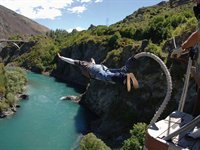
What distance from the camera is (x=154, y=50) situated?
249 ft

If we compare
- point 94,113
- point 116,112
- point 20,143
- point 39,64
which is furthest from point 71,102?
point 39,64

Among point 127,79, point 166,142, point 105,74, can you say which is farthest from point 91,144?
point 166,142

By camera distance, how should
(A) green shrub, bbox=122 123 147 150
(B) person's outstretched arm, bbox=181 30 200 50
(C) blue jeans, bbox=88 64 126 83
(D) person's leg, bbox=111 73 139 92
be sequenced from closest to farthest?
(D) person's leg, bbox=111 73 139 92 < (C) blue jeans, bbox=88 64 126 83 < (B) person's outstretched arm, bbox=181 30 200 50 < (A) green shrub, bbox=122 123 147 150

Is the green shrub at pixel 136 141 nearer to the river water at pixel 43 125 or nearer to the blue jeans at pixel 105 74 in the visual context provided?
the river water at pixel 43 125

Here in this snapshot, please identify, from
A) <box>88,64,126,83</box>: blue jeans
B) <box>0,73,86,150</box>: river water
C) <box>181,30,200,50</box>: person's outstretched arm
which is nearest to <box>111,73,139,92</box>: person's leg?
<box>88,64,126,83</box>: blue jeans

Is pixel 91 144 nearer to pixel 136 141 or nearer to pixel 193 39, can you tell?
pixel 136 141

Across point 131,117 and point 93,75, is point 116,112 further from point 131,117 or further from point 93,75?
point 93,75

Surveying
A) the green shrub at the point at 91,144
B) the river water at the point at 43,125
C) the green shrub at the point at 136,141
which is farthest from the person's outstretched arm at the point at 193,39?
the river water at the point at 43,125

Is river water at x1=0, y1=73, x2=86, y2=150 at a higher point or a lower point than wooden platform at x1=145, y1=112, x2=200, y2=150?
lower

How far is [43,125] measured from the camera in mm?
85125

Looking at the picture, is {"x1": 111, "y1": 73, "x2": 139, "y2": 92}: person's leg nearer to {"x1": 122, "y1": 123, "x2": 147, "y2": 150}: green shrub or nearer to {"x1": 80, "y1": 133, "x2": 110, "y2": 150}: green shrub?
{"x1": 122, "y1": 123, "x2": 147, "y2": 150}: green shrub

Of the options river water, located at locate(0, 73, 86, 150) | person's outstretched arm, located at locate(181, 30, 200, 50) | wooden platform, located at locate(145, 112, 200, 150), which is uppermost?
person's outstretched arm, located at locate(181, 30, 200, 50)

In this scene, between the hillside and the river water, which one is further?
the river water

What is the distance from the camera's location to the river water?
72.4 m
